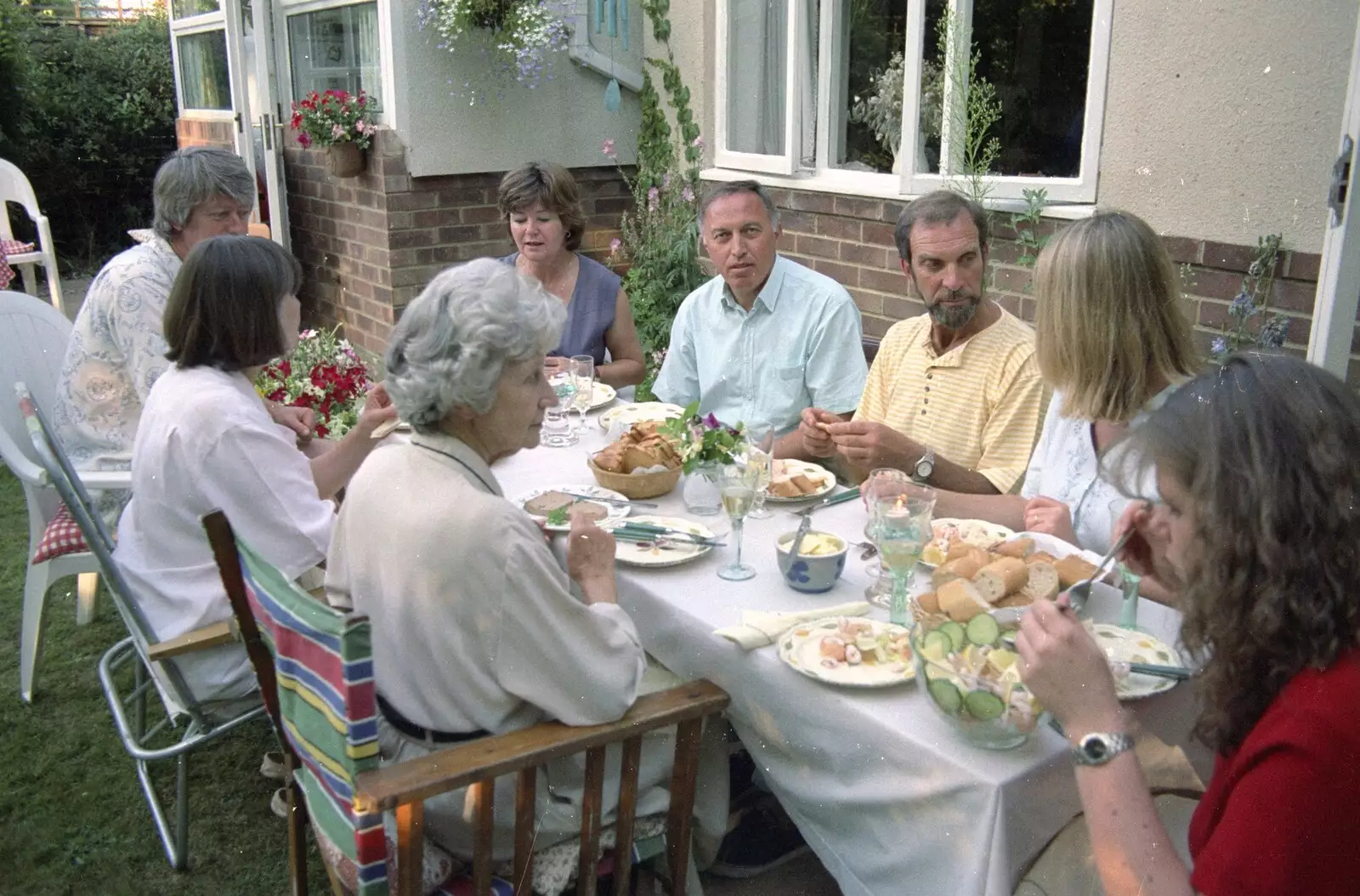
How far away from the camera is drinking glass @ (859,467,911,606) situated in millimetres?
2102

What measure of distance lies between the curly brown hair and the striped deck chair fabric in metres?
1.10

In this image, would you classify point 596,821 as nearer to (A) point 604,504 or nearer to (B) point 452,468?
(B) point 452,468

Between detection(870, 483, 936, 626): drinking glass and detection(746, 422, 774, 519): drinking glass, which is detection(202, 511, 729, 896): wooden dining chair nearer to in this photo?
detection(870, 483, 936, 626): drinking glass

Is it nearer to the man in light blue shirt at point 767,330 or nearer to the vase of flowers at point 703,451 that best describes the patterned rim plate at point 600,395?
the man in light blue shirt at point 767,330

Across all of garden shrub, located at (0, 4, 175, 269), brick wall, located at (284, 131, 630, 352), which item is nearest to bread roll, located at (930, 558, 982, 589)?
brick wall, located at (284, 131, 630, 352)

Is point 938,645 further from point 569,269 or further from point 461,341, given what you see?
point 569,269

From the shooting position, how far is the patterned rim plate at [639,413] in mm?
3395

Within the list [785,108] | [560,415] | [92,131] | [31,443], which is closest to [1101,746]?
[560,415]

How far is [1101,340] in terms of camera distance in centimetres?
241

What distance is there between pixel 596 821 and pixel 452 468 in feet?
2.10

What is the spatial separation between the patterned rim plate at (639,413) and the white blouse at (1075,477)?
1082 millimetres

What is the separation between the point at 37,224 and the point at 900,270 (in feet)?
18.3

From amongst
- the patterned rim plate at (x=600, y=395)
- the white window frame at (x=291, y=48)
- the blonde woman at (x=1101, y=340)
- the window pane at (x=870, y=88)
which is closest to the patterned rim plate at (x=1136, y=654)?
the blonde woman at (x=1101, y=340)

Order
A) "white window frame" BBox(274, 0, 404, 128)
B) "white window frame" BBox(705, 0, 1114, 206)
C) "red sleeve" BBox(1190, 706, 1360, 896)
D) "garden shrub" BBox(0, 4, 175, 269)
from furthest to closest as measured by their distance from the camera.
Answer: "garden shrub" BBox(0, 4, 175, 269) → "white window frame" BBox(274, 0, 404, 128) → "white window frame" BBox(705, 0, 1114, 206) → "red sleeve" BBox(1190, 706, 1360, 896)
